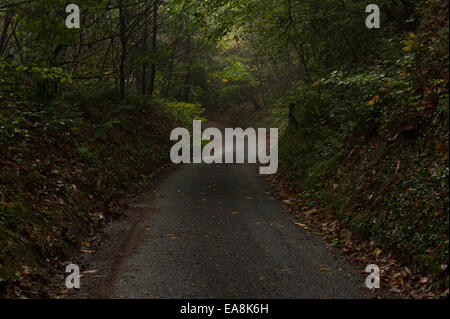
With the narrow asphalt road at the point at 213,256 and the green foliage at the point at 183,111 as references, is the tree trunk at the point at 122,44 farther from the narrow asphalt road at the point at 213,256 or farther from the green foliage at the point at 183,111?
the narrow asphalt road at the point at 213,256

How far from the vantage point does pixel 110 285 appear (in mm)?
5172

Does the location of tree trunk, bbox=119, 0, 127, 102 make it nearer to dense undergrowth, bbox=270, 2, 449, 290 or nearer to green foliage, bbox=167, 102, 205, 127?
green foliage, bbox=167, 102, 205, 127

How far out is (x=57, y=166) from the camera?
8.81 meters

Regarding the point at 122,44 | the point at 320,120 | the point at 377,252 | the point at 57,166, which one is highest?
the point at 122,44

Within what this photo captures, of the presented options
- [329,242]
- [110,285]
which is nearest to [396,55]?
[329,242]

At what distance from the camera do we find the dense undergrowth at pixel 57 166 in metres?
5.62

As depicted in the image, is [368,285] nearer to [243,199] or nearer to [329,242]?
[329,242]

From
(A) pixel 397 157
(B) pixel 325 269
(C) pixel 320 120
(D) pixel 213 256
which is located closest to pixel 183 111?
(C) pixel 320 120

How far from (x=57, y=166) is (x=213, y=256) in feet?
15.4

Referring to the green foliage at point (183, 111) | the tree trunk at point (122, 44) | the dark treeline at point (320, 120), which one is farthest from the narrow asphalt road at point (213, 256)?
the green foliage at point (183, 111)

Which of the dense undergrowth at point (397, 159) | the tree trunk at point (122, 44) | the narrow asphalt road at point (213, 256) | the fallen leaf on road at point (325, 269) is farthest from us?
the tree trunk at point (122, 44)

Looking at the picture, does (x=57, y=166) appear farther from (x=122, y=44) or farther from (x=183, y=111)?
(x=183, y=111)

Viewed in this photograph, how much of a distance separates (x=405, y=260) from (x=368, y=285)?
2.46ft

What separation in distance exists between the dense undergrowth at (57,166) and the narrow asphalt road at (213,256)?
672 millimetres
